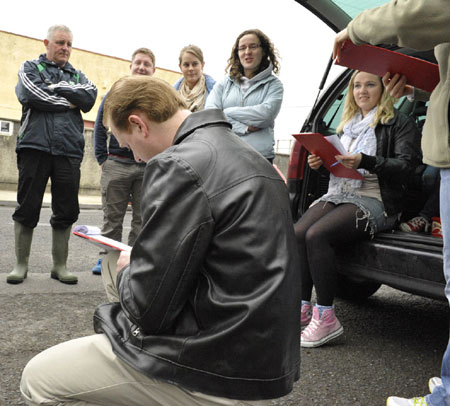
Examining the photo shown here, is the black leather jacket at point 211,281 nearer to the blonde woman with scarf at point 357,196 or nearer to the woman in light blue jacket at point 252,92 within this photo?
the blonde woman with scarf at point 357,196

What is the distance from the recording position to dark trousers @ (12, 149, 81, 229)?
370 cm

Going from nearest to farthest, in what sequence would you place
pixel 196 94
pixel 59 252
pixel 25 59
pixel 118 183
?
pixel 59 252 → pixel 118 183 → pixel 196 94 → pixel 25 59

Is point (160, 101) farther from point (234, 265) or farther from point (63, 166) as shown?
point (63, 166)

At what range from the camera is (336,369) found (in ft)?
8.29

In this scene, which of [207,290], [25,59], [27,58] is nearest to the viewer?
[207,290]

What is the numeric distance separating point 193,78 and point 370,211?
6.65 feet

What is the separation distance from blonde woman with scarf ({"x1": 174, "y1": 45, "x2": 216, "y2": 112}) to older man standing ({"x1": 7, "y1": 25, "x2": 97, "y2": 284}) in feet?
2.58

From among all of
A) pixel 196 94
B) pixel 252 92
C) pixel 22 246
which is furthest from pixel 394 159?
pixel 22 246

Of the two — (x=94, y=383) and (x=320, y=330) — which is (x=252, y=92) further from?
(x=94, y=383)

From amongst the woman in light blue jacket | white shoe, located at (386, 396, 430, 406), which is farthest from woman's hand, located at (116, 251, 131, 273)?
the woman in light blue jacket

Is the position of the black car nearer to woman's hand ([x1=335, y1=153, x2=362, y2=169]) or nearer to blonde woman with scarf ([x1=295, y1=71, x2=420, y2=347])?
blonde woman with scarf ([x1=295, y1=71, x2=420, y2=347])

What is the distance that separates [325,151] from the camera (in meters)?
2.83

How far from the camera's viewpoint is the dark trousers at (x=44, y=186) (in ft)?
12.1

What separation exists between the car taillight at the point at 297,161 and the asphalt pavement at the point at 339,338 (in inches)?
41.1
